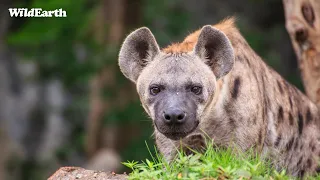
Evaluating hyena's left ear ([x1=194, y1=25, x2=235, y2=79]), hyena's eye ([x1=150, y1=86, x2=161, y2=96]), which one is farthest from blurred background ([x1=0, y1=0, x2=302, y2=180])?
hyena's eye ([x1=150, y1=86, x2=161, y2=96])

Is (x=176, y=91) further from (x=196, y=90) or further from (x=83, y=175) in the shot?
(x=83, y=175)

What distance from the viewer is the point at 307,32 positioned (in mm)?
9352

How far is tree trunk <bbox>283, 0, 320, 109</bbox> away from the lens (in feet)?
30.6

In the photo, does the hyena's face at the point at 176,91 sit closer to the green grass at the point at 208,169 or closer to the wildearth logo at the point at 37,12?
the green grass at the point at 208,169

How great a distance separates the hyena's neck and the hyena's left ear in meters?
0.16

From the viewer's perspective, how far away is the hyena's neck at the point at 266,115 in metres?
7.71

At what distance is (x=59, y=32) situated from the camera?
A: 16797 mm

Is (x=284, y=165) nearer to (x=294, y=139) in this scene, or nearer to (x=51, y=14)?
(x=294, y=139)

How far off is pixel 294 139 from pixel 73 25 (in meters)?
8.81

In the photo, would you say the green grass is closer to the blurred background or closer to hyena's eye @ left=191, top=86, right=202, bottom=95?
hyena's eye @ left=191, top=86, right=202, bottom=95

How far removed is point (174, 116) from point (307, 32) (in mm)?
2756

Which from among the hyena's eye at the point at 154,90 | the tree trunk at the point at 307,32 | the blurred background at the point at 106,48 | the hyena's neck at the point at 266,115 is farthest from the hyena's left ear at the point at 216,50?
the blurred background at the point at 106,48

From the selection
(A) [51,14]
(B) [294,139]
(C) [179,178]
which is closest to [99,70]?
(A) [51,14]

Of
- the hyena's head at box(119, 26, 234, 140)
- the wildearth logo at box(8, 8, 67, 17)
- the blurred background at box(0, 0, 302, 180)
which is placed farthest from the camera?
the blurred background at box(0, 0, 302, 180)
